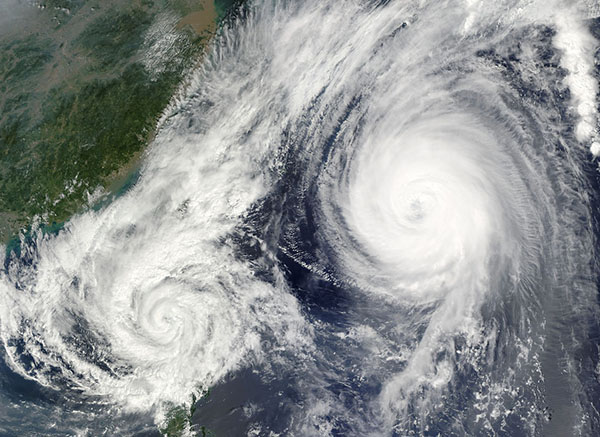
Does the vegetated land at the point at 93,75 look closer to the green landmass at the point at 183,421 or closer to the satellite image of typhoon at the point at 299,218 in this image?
the satellite image of typhoon at the point at 299,218

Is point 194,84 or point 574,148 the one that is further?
point 194,84

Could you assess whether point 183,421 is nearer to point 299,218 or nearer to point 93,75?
point 299,218

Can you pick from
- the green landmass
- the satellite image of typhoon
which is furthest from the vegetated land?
the green landmass

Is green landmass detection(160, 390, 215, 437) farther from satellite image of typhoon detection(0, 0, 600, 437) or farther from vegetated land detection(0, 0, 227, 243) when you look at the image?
vegetated land detection(0, 0, 227, 243)

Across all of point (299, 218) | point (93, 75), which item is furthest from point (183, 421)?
point (93, 75)

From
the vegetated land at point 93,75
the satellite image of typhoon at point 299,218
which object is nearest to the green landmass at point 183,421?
the satellite image of typhoon at point 299,218

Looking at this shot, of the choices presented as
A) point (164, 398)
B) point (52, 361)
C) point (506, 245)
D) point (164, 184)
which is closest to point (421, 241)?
point (506, 245)

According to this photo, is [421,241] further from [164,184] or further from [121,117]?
[121,117]

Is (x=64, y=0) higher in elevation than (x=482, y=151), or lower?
lower
